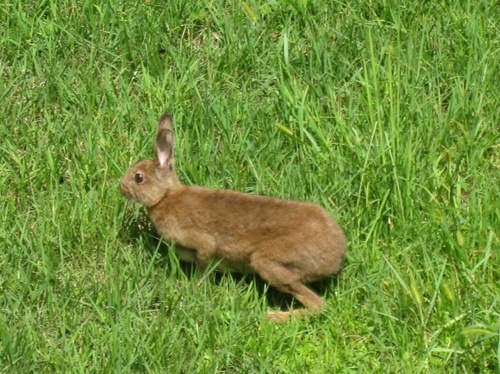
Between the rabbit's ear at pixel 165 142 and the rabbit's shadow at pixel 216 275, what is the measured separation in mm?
444

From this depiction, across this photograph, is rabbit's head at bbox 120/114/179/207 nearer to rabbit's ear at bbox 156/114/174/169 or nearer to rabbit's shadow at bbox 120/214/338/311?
rabbit's ear at bbox 156/114/174/169

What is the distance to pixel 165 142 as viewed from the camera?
709cm

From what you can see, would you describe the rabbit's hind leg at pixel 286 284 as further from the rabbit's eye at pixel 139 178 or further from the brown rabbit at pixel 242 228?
the rabbit's eye at pixel 139 178

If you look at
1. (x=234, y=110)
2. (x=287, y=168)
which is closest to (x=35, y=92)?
(x=234, y=110)

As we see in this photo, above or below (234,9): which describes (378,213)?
below

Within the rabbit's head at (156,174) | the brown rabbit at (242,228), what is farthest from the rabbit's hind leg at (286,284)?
the rabbit's head at (156,174)

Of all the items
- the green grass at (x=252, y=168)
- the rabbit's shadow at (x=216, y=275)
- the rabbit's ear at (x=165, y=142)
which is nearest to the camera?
the green grass at (x=252, y=168)

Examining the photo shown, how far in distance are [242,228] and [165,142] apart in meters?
0.74

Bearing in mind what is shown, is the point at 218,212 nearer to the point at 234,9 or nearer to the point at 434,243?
the point at 434,243

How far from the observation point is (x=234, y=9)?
27.9 feet

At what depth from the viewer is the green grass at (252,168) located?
623cm

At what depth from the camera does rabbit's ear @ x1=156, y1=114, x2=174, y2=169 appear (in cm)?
706

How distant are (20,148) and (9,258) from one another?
1156 millimetres

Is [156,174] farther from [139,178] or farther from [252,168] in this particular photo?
[252,168]
